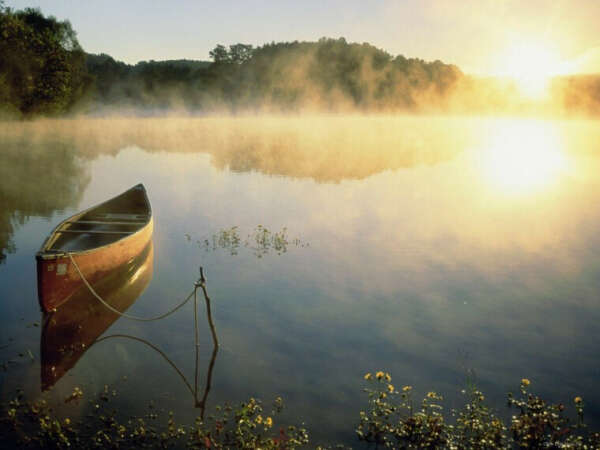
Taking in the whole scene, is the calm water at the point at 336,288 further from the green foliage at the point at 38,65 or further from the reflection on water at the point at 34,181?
the green foliage at the point at 38,65

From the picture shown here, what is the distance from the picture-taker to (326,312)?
12.8 metres

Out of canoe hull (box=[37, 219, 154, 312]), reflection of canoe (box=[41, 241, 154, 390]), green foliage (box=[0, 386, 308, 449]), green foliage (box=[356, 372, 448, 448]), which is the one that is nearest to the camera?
green foliage (box=[0, 386, 308, 449])

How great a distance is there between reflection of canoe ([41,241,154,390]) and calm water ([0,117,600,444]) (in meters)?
0.28

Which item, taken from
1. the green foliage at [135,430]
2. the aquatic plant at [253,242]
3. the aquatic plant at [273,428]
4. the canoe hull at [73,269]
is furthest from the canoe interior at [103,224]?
the aquatic plant at [273,428]

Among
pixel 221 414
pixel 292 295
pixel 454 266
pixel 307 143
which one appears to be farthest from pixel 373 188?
pixel 307 143

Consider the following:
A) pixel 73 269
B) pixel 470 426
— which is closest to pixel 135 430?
pixel 470 426

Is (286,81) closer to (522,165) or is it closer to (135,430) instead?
(522,165)

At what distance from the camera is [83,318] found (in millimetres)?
12000

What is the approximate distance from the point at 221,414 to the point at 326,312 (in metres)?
5.03

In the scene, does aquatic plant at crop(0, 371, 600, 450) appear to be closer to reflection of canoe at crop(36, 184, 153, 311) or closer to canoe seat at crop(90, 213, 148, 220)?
reflection of canoe at crop(36, 184, 153, 311)

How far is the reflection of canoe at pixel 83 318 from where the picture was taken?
9945 millimetres

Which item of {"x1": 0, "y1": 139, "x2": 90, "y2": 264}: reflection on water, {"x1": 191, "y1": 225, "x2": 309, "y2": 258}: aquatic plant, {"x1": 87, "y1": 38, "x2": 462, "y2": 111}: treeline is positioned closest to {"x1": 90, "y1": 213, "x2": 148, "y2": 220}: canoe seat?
{"x1": 191, "y1": 225, "x2": 309, "y2": 258}: aquatic plant

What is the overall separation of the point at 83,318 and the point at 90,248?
3786 mm

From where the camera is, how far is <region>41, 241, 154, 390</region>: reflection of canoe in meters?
9.95
